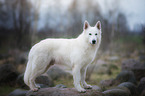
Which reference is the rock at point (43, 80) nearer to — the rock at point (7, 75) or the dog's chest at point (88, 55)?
the rock at point (7, 75)

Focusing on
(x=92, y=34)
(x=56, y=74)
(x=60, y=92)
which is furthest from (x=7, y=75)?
(x=92, y=34)

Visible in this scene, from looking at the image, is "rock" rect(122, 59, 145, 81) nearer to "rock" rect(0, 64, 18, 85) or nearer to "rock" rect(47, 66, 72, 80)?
"rock" rect(47, 66, 72, 80)

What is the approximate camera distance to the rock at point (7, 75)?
25.3 feet

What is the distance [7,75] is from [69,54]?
17.1 feet

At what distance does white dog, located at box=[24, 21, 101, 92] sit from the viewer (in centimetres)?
424

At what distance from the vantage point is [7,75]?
7.81m

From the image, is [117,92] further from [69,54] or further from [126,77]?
[126,77]

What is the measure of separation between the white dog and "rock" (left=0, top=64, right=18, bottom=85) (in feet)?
13.2

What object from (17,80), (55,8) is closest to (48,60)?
(17,80)

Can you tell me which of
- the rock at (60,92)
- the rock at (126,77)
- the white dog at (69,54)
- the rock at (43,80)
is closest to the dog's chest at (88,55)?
the white dog at (69,54)

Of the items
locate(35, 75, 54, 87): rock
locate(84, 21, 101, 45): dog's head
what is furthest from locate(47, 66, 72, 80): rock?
locate(84, 21, 101, 45): dog's head

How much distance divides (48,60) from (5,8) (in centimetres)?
1822

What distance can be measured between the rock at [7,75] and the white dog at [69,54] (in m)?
4.03

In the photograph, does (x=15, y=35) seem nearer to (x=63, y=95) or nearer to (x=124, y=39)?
(x=63, y=95)
